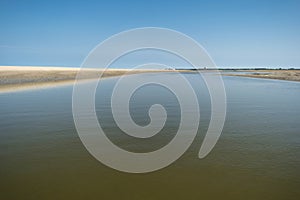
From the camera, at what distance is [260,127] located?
1109 centimetres

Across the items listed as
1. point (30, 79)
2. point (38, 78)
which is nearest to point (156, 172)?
point (30, 79)

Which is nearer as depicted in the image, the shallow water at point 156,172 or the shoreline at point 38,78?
the shallow water at point 156,172

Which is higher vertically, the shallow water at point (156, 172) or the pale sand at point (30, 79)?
the pale sand at point (30, 79)

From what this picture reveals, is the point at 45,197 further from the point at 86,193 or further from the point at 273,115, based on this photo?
the point at 273,115

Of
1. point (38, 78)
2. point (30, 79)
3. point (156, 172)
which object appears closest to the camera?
point (156, 172)

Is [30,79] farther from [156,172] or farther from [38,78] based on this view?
[156,172]

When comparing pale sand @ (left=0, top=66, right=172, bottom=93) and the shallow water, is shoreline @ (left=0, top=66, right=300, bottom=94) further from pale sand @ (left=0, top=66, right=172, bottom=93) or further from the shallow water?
the shallow water

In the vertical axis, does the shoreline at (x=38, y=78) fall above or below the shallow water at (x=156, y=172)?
above

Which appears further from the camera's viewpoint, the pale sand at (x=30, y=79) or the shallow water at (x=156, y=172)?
the pale sand at (x=30, y=79)

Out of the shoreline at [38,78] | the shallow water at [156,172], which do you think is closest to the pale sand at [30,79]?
the shoreline at [38,78]

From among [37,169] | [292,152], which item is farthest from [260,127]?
[37,169]

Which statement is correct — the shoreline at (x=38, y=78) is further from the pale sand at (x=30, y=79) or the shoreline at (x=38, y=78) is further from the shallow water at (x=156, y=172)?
the shallow water at (x=156, y=172)

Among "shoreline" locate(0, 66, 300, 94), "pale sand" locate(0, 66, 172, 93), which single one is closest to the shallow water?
"shoreline" locate(0, 66, 300, 94)

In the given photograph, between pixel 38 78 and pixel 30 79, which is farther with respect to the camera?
pixel 38 78
